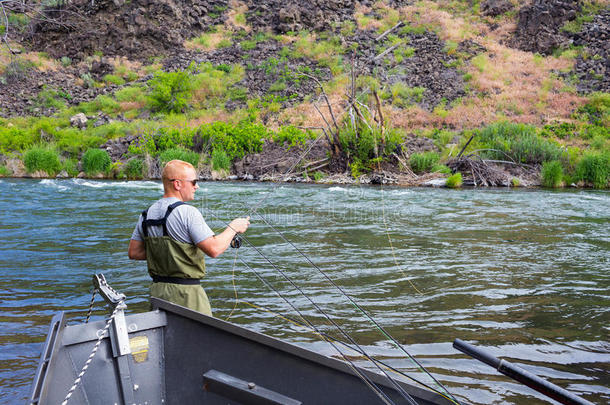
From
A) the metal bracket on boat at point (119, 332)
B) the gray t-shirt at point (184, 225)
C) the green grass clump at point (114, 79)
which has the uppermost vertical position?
the green grass clump at point (114, 79)

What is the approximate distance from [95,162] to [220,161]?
5.77m

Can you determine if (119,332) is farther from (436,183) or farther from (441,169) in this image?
(441,169)

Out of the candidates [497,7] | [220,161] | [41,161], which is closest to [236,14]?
[497,7]

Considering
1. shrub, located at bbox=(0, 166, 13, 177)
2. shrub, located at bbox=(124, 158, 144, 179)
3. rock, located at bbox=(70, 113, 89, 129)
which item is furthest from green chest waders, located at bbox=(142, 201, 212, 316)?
rock, located at bbox=(70, 113, 89, 129)

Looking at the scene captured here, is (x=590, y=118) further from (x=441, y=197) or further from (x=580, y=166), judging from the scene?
(x=441, y=197)

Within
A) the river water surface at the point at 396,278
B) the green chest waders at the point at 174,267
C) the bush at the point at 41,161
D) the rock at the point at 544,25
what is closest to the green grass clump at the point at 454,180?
the river water surface at the point at 396,278

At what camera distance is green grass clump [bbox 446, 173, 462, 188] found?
19.1 metres

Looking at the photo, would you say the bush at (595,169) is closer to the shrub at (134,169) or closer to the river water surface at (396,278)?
the river water surface at (396,278)

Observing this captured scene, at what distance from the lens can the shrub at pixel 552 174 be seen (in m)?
19.4

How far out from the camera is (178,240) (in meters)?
3.55

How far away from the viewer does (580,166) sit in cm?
1961

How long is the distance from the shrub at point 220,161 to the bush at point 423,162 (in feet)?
27.5

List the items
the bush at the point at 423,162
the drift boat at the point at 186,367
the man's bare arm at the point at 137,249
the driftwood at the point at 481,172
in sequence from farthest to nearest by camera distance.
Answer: the bush at the point at 423,162 < the driftwood at the point at 481,172 < the man's bare arm at the point at 137,249 < the drift boat at the point at 186,367

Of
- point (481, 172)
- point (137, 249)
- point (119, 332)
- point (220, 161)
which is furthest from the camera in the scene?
point (220, 161)
